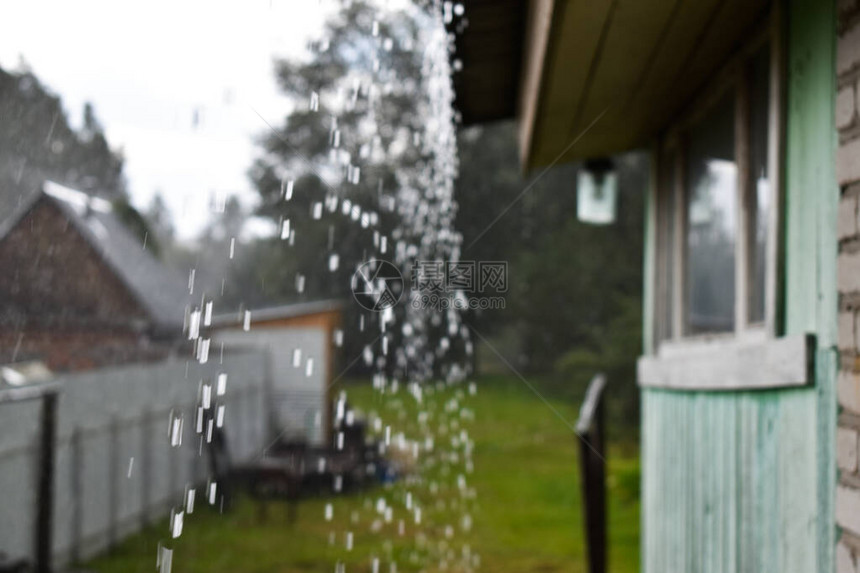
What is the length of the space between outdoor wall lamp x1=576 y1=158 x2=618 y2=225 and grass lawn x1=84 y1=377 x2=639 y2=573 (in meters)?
3.49

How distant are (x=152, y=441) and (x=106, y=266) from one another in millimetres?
1328

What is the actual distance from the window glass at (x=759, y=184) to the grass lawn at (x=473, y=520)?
162 inches

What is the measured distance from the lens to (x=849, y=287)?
1.06 meters

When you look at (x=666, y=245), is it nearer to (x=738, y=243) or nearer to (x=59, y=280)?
(x=738, y=243)

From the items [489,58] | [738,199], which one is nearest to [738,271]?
[738,199]

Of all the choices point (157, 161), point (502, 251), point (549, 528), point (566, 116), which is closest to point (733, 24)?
point (566, 116)

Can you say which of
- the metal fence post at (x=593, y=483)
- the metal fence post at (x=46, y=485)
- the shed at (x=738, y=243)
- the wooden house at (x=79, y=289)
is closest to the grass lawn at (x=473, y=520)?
the metal fence post at (x=46, y=485)

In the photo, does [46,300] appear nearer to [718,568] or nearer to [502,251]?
[718,568]

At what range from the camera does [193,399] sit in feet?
22.5

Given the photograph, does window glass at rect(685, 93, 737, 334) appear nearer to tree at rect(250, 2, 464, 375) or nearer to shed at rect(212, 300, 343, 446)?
tree at rect(250, 2, 464, 375)

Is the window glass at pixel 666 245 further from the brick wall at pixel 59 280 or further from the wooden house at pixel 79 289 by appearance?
the brick wall at pixel 59 280

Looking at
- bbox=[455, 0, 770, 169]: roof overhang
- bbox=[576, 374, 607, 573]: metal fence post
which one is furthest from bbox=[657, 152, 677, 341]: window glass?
bbox=[576, 374, 607, 573]: metal fence post

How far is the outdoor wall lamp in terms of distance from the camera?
3.33 m

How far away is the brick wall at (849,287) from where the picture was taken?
1.04 m
